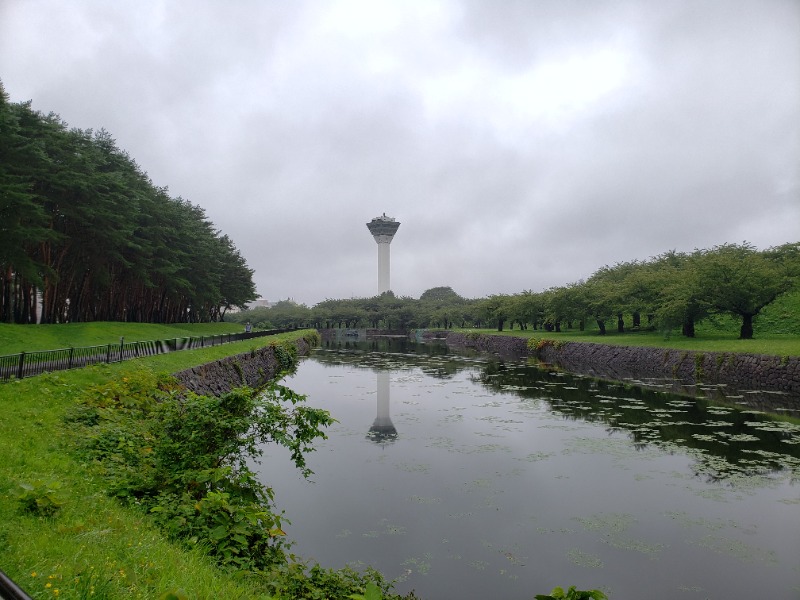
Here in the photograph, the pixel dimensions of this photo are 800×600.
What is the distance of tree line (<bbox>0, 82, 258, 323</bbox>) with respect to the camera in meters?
24.6

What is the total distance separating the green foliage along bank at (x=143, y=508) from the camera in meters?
4.41

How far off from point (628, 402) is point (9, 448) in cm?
2123

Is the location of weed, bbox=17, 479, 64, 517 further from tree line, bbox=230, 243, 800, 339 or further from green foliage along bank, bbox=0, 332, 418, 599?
tree line, bbox=230, 243, 800, 339

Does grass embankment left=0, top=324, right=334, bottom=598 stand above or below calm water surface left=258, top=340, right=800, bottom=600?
above

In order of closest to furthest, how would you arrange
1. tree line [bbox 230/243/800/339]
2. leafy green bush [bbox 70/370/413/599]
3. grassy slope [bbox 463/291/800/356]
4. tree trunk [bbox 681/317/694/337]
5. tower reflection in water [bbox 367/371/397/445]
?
leafy green bush [bbox 70/370/413/599] → tower reflection in water [bbox 367/371/397/445] → grassy slope [bbox 463/291/800/356] → tree line [bbox 230/243/800/339] → tree trunk [bbox 681/317/694/337]

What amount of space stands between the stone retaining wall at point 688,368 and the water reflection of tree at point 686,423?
339 cm

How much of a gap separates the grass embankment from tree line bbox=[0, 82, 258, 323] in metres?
21.0

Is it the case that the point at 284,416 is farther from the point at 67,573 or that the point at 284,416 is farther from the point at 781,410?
the point at 781,410

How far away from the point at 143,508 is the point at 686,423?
16904mm

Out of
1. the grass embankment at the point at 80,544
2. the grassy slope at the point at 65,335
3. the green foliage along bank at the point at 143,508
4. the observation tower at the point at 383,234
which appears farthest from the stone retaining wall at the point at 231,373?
the observation tower at the point at 383,234

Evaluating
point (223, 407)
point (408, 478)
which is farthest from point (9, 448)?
point (408, 478)

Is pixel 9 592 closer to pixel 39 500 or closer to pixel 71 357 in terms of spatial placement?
pixel 39 500

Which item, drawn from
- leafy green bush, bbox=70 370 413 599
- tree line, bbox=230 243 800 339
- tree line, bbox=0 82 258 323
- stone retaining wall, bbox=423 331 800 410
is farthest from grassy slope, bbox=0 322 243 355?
tree line, bbox=230 243 800 339

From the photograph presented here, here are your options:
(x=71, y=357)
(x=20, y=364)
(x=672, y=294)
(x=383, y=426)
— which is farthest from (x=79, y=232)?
(x=672, y=294)
